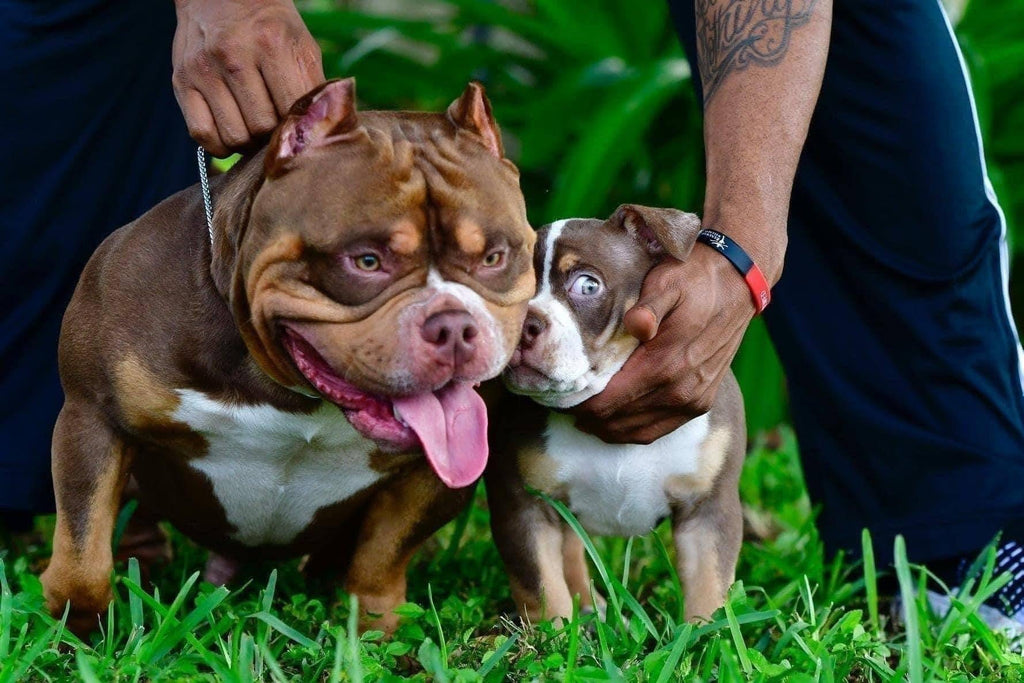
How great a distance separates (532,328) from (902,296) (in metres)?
1.40

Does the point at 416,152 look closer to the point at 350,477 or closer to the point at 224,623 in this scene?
the point at 350,477

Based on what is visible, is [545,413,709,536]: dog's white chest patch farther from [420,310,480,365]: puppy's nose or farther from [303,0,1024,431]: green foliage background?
[303,0,1024,431]: green foliage background

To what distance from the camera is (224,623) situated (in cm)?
283

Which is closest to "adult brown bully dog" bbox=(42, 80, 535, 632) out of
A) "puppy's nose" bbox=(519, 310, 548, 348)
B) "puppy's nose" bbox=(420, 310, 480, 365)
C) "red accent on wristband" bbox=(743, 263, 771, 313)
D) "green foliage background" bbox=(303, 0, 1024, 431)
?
"puppy's nose" bbox=(420, 310, 480, 365)

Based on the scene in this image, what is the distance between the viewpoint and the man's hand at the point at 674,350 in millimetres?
3055

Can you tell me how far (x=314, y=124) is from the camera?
273 centimetres

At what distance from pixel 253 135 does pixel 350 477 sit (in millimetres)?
849

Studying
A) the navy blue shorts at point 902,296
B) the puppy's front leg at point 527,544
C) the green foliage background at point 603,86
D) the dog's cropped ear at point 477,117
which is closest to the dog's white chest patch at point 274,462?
the puppy's front leg at point 527,544

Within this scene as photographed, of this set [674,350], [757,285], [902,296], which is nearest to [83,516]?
[674,350]

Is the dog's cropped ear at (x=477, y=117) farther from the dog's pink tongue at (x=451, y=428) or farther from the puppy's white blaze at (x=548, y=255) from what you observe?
the dog's pink tongue at (x=451, y=428)

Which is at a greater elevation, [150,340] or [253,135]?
[253,135]

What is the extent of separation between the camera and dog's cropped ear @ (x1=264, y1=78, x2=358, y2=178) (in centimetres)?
269

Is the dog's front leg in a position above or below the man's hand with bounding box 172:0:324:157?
below

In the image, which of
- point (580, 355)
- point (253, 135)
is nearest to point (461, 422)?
point (580, 355)
